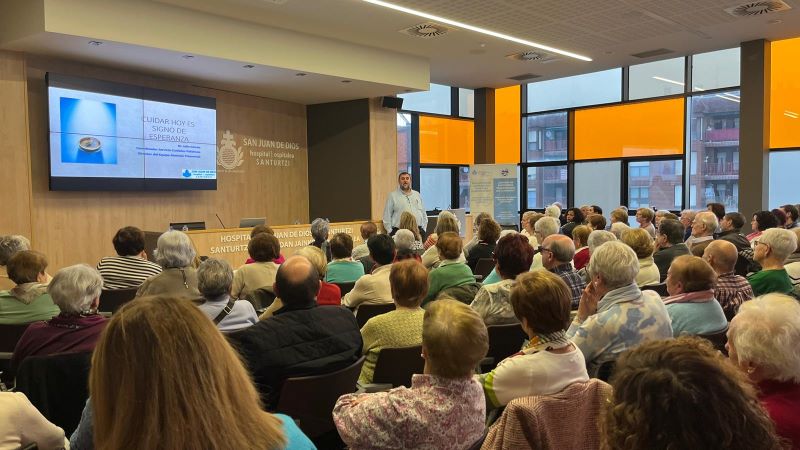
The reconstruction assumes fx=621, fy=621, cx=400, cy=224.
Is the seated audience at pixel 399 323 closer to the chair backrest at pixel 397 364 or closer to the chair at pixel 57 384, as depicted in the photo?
the chair backrest at pixel 397 364

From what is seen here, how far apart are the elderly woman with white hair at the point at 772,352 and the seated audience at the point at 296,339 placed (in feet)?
4.86

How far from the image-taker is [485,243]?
19.0ft

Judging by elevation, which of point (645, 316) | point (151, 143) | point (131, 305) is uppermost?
point (151, 143)

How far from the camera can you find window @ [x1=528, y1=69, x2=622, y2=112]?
12.5m

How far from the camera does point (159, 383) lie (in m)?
1.01

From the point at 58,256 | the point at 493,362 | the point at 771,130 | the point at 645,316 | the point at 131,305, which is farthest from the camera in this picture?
the point at 771,130

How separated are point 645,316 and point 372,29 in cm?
639

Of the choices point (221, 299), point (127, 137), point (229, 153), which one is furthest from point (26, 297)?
point (229, 153)

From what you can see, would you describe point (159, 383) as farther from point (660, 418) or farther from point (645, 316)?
point (645, 316)

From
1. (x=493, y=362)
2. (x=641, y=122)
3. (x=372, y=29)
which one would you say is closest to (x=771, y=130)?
(x=641, y=122)

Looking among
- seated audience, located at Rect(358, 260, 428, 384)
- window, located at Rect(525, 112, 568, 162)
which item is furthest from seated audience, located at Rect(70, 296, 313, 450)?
window, located at Rect(525, 112, 568, 162)

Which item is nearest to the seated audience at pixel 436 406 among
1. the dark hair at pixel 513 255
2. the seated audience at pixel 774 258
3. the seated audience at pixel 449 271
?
the dark hair at pixel 513 255

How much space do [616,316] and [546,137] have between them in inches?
442

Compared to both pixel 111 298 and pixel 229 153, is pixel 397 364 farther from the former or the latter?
pixel 229 153
